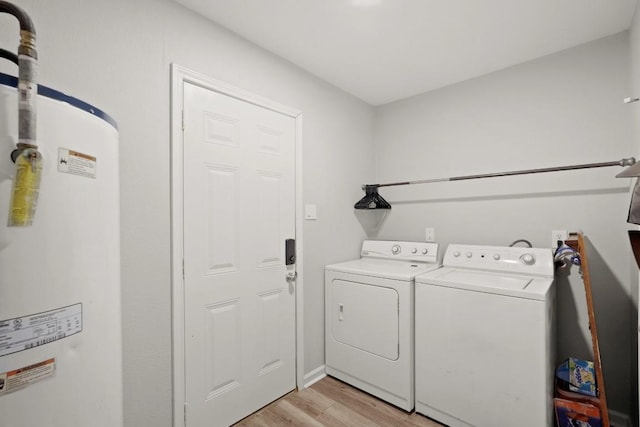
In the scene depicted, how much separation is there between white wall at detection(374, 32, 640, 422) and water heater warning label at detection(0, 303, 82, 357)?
248cm

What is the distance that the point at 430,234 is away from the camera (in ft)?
8.57

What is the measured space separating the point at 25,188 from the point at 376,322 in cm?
194

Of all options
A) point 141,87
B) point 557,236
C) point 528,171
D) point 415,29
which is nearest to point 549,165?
point 528,171

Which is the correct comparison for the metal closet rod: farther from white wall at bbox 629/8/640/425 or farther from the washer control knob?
the washer control knob

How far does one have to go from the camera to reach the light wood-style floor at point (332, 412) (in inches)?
71.6

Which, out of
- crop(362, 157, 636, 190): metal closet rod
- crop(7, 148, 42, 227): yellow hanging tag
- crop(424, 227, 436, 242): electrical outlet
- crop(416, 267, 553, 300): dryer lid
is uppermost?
crop(362, 157, 636, 190): metal closet rod

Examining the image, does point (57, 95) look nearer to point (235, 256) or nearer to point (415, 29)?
point (235, 256)

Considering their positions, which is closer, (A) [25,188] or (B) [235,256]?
(A) [25,188]

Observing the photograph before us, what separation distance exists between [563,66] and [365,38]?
1405mm

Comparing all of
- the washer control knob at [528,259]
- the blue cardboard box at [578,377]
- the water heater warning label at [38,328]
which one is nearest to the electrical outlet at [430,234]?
the washer control knob at [528,259]

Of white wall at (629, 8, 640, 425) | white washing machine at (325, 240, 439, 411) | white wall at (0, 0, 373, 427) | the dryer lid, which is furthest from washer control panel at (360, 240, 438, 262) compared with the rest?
white wall at (0, 0, 373, 427)

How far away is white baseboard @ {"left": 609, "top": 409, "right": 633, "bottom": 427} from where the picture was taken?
1763 mm

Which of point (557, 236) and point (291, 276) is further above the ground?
point (557, 236)

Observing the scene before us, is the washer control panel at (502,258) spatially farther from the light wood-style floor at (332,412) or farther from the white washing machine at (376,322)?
the light wood-style floor at (332,412)
